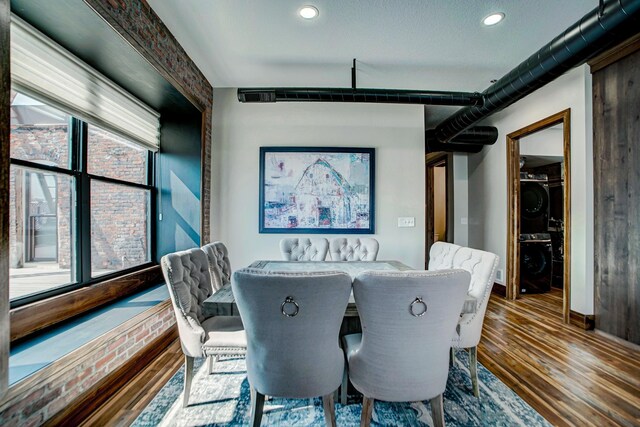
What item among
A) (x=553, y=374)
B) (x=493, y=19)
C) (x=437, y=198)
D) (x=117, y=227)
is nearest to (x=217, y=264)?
(x=117, y=227)

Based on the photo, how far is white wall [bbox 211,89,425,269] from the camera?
3.62 metres

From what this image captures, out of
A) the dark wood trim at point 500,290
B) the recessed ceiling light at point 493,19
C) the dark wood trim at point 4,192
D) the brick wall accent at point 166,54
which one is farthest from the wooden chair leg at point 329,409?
the dark wood trim at point 500,290

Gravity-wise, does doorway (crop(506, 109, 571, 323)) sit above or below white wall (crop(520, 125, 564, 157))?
below

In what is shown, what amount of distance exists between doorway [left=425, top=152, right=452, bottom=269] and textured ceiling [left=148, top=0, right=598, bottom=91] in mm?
2213

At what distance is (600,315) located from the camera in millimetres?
2768

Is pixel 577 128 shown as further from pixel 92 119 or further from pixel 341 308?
pixel 92 119

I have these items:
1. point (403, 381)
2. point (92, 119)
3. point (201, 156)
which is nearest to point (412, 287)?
point (403, 381)

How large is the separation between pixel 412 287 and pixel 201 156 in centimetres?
290

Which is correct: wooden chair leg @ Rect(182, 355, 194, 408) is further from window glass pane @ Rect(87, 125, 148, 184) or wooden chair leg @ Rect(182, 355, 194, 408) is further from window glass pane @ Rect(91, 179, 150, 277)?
window glass pane @ Rect(87, 125, 148, 184)

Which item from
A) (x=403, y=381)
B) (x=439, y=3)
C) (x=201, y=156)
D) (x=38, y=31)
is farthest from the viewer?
(x=201, y=156)

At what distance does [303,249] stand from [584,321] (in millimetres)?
3040

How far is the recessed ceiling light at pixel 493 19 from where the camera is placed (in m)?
2.16

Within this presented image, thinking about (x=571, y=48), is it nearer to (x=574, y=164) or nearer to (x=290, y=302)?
(x=574, y=164)

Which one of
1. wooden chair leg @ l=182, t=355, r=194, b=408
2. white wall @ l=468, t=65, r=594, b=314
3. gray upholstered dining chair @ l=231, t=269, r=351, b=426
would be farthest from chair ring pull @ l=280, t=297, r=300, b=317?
white wall @ l=468, t=65, r=594, b=314
